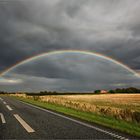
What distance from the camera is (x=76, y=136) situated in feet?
22.0

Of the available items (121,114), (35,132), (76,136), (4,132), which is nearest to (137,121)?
(121,114)

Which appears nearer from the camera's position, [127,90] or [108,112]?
[108,112]

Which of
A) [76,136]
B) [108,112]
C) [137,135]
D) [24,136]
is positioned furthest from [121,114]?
[24,136]

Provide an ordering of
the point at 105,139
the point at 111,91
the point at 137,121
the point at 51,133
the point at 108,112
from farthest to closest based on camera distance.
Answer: the point at 111,91, the point at 108,112, the point at 137,121, the point at 51,133, the point at 105,139

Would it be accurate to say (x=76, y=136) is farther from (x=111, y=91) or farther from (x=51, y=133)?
(x=111, y=91)

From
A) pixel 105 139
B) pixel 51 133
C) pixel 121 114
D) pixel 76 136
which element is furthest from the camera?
Answer: pixel 121 114

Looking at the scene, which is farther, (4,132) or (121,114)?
(121,114)

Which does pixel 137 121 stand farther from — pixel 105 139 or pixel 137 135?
pixel 105 139

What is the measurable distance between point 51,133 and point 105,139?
6.26 feet

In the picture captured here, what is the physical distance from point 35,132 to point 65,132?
3.46ft

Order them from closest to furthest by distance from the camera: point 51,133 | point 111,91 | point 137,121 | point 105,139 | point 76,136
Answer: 1. point 105,139
2. point 76,136
3. point 51,133
4. point 137,121
5. point 111,91

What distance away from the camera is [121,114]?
1204 centimetres

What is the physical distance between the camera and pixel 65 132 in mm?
7324

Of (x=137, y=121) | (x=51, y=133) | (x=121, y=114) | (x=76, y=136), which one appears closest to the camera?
(x=76, y=136)
